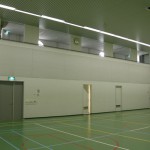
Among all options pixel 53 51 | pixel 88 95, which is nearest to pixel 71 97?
pixel 88 95

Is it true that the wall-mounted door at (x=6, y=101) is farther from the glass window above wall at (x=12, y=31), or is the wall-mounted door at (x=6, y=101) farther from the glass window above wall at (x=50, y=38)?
the glass window above wall at (x=12, y=31)

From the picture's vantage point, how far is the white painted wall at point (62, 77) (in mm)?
13031

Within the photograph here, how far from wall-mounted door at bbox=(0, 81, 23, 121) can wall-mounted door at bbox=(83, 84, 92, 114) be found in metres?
5.30

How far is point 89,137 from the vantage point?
7848 millimetres

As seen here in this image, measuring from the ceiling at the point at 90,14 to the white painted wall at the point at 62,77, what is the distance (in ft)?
5.95

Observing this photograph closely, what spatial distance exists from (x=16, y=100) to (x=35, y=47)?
3.74m

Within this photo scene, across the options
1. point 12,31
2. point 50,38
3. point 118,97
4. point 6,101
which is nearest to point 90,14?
point 50,38

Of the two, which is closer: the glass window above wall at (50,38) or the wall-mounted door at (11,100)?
the wall-mounted door at (11,100)

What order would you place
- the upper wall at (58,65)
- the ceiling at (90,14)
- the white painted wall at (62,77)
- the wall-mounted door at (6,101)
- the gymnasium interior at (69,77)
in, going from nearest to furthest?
the gymnasium interior at (69,77)
the ceiling at (90,14)
the wall-mounted door at (6,101)
the upper wall at (58,65)
the white painted wall at (62,77)

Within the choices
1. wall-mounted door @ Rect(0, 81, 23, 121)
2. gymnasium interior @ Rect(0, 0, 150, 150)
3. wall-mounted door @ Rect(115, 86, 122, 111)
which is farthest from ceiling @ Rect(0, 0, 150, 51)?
wall-mounted door @ Rect(115, 86, 122, 111)

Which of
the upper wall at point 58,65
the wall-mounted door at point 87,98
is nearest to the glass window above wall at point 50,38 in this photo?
the upper wall at point 58,65

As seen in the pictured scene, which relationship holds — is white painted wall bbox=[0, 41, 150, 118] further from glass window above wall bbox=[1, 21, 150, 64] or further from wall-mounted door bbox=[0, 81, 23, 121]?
glass window above wall bbox=[1, 21, 150, 64]

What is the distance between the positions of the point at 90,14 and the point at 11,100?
7157mm

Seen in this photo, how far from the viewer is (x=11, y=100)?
12.8 meters
